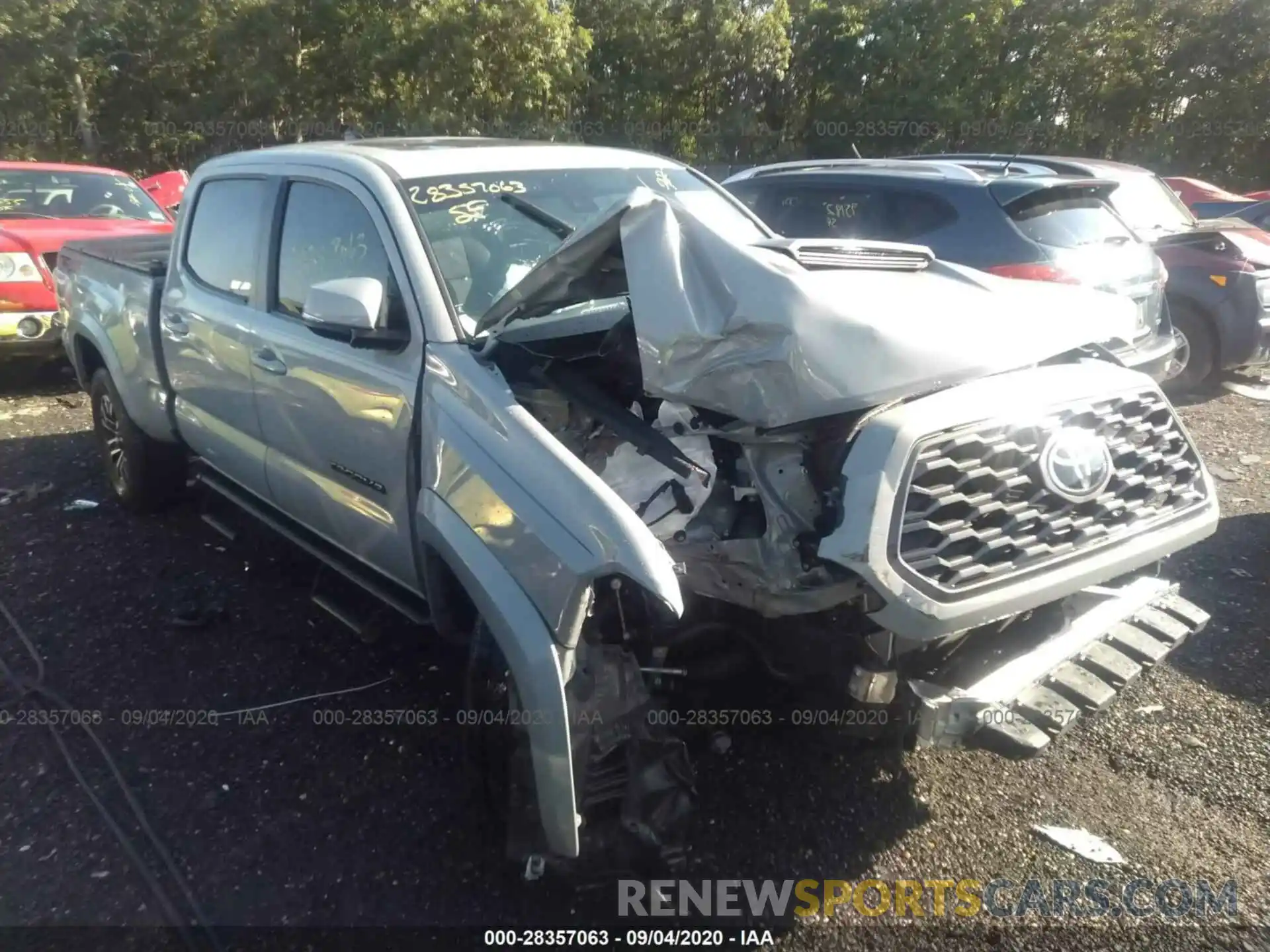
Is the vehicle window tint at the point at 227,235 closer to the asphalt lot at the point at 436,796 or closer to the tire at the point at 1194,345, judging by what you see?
the asphalt lot at the point at 436,796

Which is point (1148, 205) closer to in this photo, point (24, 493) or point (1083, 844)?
point (1083, 844)

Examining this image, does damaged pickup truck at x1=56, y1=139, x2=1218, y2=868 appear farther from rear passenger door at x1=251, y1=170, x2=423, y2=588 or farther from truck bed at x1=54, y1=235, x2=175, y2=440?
truck bed at x1=54, y1=235, x2=175, y2=440

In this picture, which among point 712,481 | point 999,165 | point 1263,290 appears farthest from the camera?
point 1263,290

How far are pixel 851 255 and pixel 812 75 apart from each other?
25303mm

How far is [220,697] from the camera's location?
367 cm

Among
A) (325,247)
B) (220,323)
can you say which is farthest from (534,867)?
(220,323)

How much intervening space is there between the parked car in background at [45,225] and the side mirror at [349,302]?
5365 millimetres

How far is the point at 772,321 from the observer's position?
8.00 feet

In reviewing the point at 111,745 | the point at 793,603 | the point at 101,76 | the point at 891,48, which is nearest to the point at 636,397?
the point at 793,603

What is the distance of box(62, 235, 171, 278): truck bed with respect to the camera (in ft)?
16.5

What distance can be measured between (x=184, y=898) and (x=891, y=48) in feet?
84.6

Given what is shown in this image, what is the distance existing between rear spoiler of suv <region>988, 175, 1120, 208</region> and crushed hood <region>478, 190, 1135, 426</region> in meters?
3.64

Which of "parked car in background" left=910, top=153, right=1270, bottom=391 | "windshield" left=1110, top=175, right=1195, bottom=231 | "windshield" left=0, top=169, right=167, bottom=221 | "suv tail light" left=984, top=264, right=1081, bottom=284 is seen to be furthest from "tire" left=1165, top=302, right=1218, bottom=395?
"windshield" left=0, top=169, right=167, bottom=221

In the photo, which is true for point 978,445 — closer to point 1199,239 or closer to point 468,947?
point 468,947
